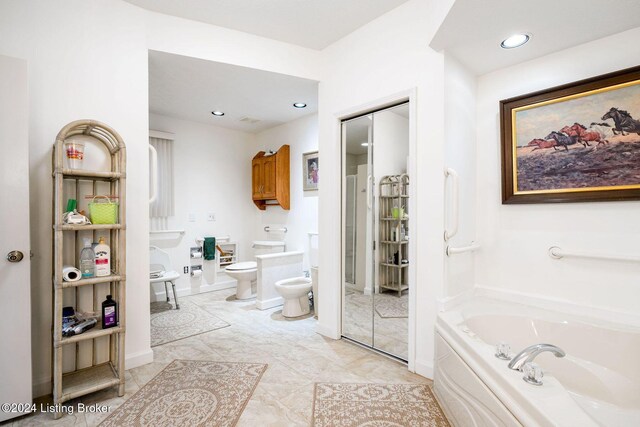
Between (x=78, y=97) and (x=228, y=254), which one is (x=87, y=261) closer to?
(x=78, y=97)

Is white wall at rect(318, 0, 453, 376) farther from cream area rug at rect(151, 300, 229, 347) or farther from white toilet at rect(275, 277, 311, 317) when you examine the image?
cream area rug at rect(151, 300, 229, 347)

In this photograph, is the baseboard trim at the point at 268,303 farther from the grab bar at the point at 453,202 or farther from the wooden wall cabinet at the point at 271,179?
the grab bar at the point at 453,202

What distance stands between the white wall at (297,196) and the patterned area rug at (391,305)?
153cm

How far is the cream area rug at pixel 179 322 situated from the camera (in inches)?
109

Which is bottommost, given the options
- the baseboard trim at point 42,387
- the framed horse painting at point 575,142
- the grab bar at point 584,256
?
the baseboard trim at point 42,387

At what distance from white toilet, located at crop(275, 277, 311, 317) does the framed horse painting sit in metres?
2.07


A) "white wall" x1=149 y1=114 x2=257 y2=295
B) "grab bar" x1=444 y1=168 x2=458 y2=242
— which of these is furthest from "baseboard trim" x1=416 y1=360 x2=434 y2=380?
"white wall" x1=149 y1=114 x2=257 y2=295

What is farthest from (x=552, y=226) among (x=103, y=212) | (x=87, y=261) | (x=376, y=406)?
(x=87, y=261)

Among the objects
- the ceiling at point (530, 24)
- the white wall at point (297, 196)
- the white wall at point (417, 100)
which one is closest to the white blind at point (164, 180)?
the white wall at point (297, 196)

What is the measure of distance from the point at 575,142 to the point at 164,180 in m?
4.22

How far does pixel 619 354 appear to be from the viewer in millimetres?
1604

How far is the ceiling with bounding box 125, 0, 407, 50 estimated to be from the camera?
2.17 m

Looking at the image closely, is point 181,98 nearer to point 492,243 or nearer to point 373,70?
point 373,70

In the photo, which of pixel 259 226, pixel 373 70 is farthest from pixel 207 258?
pixel 373 70
